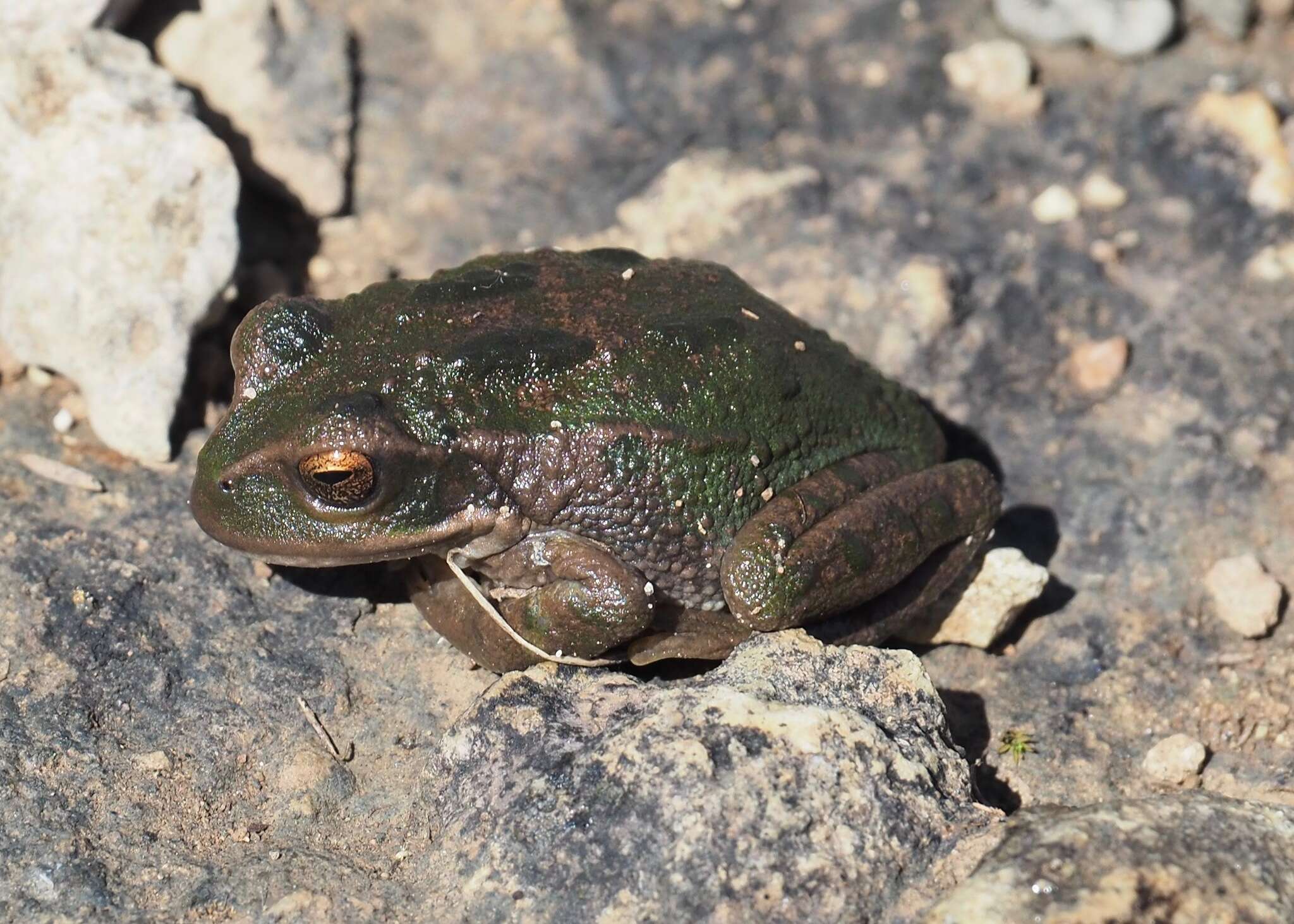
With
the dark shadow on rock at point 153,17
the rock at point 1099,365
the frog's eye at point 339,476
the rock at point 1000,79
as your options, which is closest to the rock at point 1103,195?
the rock at point 1000,79

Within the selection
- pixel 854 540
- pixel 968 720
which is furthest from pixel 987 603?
pixel 854 540

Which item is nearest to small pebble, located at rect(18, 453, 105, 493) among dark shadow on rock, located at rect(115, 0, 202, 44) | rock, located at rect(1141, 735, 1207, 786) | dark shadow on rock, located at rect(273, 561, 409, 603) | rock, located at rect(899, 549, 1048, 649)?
dark shadow on rock, located at rect(273, 561, 409, 603)

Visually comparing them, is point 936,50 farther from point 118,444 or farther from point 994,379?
point 118,444

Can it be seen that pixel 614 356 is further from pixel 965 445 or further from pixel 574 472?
pixel 965 445

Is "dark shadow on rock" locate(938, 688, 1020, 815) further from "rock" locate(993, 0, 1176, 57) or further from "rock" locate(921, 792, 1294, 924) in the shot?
"rock" locate(993, 0, 1176, 57)

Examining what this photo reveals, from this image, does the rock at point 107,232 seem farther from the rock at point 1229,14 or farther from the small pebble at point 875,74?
the rock at point 1229,14

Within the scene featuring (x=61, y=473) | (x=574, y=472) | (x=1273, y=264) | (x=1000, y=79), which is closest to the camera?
(x=574, y=472)
